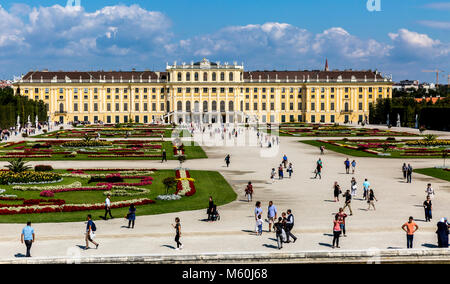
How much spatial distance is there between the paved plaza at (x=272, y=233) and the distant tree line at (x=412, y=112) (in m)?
66.4

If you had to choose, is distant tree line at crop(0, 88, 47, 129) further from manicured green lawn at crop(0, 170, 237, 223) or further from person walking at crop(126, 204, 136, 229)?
Answer: person walking at crop(126, 204, 136, 229)

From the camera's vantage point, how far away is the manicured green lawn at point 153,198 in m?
25.4

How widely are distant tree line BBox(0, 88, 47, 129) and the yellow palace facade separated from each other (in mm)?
19082

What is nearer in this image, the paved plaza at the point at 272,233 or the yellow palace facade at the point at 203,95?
the paved plaza at the point at 272,233

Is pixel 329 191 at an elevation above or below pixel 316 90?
below

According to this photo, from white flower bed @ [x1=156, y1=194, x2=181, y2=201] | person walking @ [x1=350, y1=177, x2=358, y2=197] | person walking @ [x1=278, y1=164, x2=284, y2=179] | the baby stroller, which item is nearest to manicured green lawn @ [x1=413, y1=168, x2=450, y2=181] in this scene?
person walking @ [x1=350, y1=177, x2=358, y2=197]

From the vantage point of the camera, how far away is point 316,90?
459 ft

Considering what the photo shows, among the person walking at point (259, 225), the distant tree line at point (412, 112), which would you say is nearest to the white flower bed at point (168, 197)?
the person walking at point (259, 225)

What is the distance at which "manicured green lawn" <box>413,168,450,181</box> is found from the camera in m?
38.8

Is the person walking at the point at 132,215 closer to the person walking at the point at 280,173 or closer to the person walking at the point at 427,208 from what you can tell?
the person walking at the point at 427,208

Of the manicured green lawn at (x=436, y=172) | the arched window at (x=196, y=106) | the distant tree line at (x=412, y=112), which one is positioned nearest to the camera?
the manicured green lawn at (x=436, y=172)
